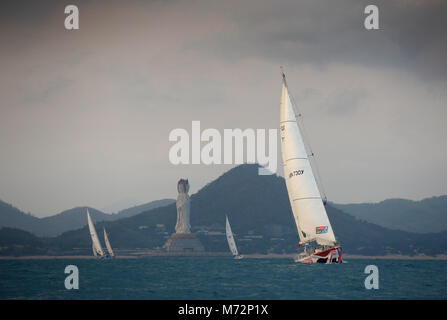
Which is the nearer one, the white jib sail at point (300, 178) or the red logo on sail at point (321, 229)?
the white jib sail at point (300, 178)

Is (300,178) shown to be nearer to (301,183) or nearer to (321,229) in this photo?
(301,183)

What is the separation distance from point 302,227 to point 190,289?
1030 inches

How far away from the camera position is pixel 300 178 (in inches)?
3361

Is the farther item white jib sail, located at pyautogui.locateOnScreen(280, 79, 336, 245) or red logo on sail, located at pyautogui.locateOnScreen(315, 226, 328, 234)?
red logo on sail, located at pyautogui.locateOnScreen(315, 226, 328, 234)

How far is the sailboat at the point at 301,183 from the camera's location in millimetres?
85250

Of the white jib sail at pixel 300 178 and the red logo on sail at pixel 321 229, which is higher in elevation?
the white jib sail at pixel 300 178

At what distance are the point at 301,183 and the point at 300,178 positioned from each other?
666mm

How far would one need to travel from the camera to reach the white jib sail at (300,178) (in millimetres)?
85250

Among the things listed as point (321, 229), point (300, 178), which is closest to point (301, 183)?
point (300, 178)

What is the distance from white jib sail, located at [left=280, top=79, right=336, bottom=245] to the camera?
8525cm
